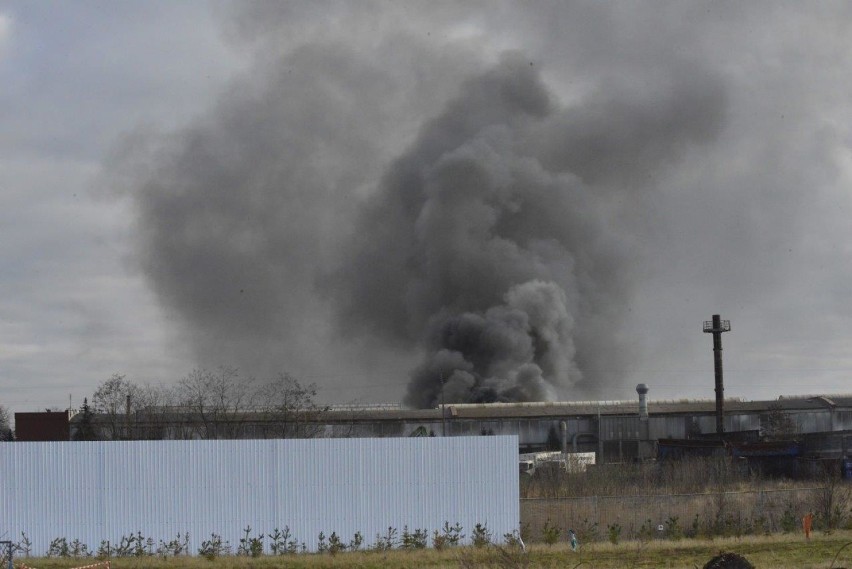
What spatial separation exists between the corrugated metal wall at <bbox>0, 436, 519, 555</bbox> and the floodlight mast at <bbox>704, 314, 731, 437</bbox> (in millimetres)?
44164

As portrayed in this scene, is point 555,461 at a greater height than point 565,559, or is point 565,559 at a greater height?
point 565,559

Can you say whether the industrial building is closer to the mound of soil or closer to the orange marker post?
the orange marker post

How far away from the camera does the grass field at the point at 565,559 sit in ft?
71.9

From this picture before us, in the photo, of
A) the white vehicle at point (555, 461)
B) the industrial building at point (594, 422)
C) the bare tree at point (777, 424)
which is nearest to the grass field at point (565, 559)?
the white vehicle at point (555, 461)

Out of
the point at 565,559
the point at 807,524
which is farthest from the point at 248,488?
the point at 807,524

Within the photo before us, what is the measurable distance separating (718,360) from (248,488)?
50.3m

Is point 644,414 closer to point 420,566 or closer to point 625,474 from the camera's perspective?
point 625,474

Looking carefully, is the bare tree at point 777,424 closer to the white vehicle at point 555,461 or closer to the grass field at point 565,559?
the white vehicle at point 555,461

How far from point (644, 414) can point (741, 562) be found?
5347cm

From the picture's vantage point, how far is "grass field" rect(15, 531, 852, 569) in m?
21.9

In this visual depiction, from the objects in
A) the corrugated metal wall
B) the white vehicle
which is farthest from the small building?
the corrugated metal wall

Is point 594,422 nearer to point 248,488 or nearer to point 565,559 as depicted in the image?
point 565,559

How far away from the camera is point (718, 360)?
67.7 metres

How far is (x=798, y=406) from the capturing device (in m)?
74.6
